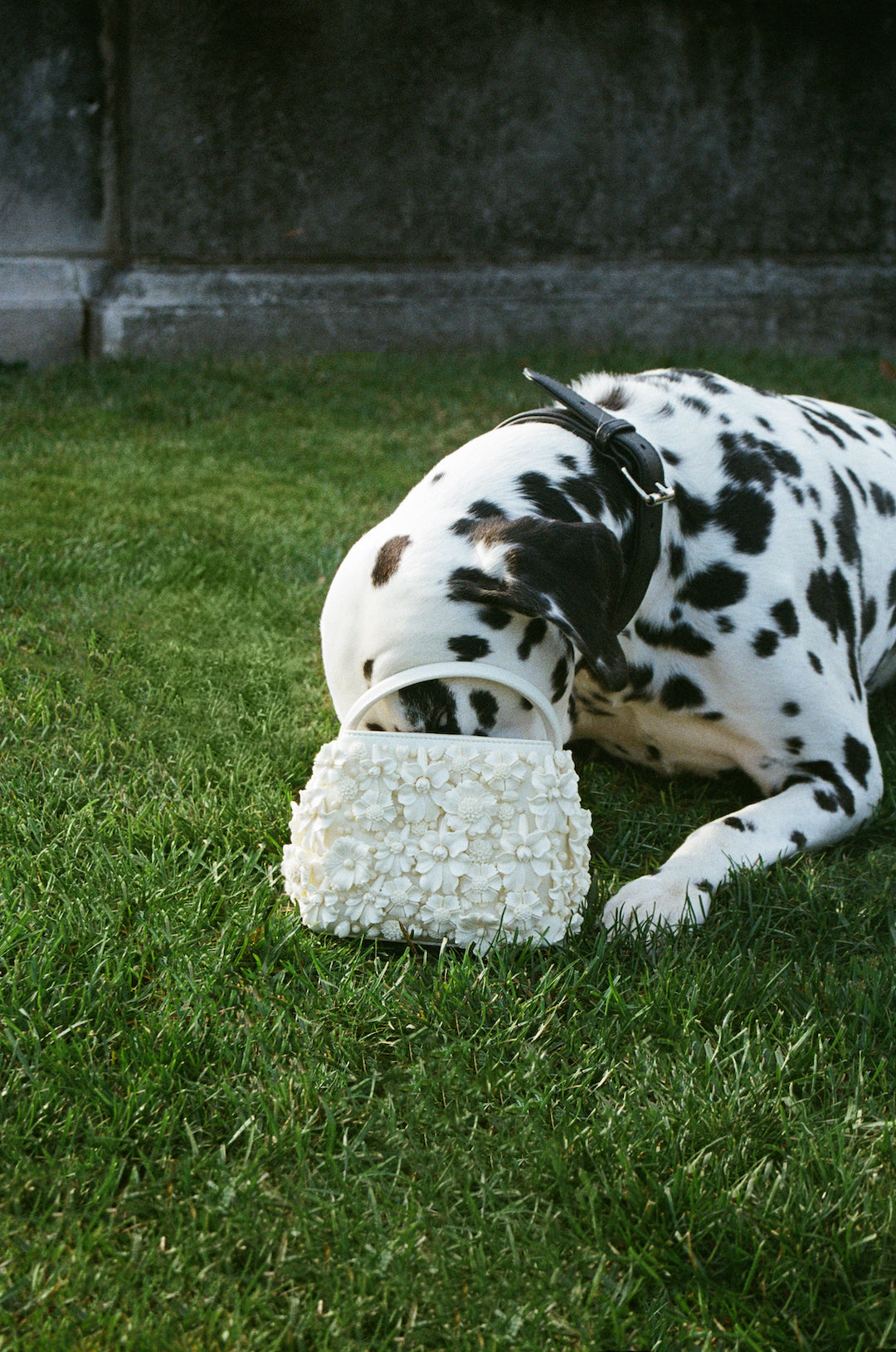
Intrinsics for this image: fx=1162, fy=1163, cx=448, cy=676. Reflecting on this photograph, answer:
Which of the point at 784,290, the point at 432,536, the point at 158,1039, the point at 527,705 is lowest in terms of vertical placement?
the point at 784,290

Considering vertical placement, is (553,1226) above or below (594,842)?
above

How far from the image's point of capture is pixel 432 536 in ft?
7.41

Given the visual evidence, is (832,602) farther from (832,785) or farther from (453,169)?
(453,169)

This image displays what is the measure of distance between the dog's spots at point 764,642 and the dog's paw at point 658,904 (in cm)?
60

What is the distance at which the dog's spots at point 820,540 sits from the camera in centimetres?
292

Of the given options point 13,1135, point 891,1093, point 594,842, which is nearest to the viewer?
point 13,1135

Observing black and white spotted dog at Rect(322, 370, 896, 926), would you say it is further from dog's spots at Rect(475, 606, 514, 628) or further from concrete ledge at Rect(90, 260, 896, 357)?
concrete ledge at Rect(90, 260, 896, 357)

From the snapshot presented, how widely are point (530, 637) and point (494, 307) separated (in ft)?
21.3

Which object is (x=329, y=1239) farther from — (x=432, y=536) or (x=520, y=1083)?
(x=432, y=536)

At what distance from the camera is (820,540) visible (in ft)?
9.62

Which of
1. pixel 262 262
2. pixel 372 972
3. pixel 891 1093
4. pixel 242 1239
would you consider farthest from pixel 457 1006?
pixel 262 262

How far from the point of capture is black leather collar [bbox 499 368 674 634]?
8.07 feet

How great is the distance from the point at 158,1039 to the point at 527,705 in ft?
2.96

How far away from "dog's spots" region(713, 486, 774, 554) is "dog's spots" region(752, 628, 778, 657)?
0.20 m
